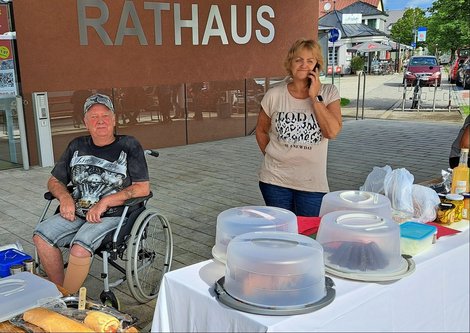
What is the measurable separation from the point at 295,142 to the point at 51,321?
153cm

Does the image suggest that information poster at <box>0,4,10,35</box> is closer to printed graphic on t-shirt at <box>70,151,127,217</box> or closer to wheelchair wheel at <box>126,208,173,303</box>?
wheelchair wheel at <box>126,208,173,303</box>

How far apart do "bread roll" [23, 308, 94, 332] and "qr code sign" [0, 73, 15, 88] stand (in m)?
5.93

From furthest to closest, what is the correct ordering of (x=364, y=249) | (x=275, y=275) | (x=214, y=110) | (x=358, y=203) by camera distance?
(x=214, y=110), (x=358, y=203), (x=364, y=249), (x=275, y=275)

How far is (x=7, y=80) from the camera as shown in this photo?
699cm

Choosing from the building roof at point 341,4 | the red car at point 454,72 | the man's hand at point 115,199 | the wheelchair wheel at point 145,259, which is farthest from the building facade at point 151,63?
the building roof at point 341,4

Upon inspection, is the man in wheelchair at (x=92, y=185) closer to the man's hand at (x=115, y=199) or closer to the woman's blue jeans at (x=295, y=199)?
the man's hand at (x=115, y=199)

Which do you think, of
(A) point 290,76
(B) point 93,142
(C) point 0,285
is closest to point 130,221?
(B) point 93,142

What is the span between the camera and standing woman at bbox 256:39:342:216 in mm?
2590

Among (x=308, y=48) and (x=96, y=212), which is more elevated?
(x=308, y=48)

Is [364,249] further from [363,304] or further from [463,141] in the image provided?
[463,141]

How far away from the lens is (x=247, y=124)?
10109 millimetres

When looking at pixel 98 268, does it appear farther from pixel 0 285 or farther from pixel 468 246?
pixel 468 246

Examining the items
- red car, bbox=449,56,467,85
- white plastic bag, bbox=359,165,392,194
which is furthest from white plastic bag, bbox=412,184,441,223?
red car, bbox=449,56,467,85

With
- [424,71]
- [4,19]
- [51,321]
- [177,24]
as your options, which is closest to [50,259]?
[51,321]
